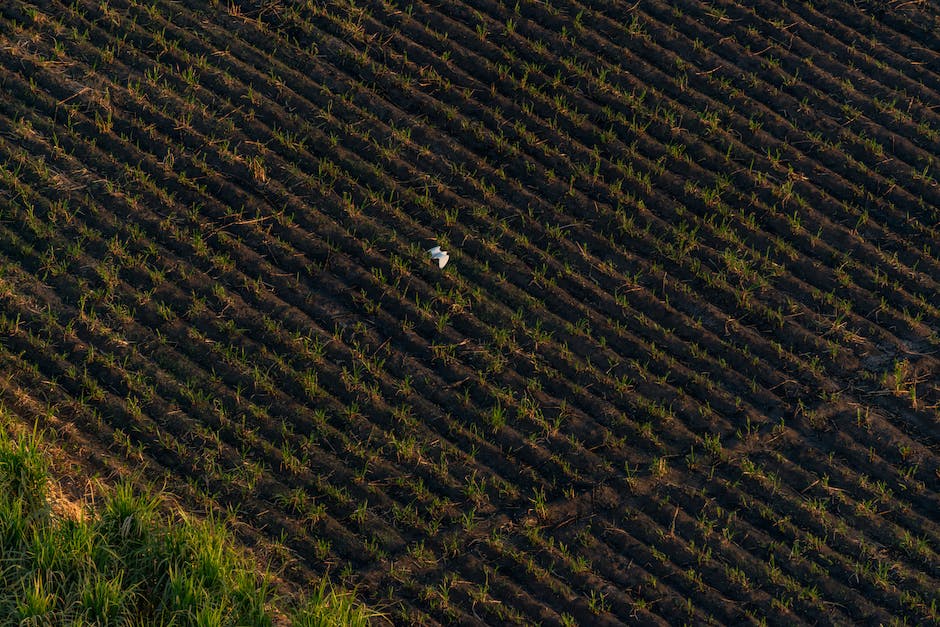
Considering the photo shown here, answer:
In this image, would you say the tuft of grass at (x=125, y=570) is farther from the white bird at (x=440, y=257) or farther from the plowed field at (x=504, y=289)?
the white bird at (x=440, y=257)

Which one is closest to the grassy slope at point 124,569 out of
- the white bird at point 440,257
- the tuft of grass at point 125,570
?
the tuft of grass at point 125,570

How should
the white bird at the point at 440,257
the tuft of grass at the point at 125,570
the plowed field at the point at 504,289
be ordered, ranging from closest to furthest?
the tuft of grass at the point at 125,570
the plowed field at the point at 504,289
the white bird at the point at 440,257

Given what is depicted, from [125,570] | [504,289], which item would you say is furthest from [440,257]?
[125,570]

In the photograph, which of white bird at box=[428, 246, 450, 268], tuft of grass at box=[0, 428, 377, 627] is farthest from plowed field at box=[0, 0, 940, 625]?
tuft of grass at box=[0, 428, 377, 627]

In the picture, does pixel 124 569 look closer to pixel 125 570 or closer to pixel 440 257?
pixel 125 570

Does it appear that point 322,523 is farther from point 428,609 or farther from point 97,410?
point 97,410

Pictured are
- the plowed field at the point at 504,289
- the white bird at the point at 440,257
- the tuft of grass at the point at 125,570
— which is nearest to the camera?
the tuft of grass at the point at 125,570

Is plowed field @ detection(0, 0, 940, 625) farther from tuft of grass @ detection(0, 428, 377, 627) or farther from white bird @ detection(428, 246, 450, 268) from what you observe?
tuft of grass @ detection(0, 428, 377, 627)
